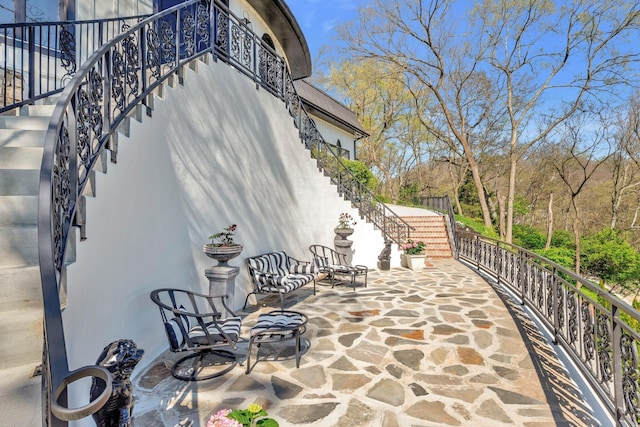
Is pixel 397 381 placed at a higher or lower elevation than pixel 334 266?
lower

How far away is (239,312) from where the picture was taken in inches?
210

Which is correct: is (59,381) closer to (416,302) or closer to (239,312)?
(239,312)

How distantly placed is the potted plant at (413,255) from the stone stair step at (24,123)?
314 inches

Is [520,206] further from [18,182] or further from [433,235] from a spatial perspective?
[18,182]

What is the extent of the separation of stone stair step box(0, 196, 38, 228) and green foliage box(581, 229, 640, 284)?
17.0 meters

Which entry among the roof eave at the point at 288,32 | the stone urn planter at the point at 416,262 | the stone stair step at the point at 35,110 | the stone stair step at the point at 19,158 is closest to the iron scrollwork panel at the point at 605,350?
the stone stair step at the point at 19,158

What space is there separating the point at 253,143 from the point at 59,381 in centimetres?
546

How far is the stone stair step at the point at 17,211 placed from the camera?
224cm

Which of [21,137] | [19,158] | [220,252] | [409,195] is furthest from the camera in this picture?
[409,195]

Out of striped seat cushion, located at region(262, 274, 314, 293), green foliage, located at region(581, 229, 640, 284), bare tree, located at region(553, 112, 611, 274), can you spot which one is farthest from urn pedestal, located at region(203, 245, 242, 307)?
bare tree, located at region(553, 112, 611, 274)

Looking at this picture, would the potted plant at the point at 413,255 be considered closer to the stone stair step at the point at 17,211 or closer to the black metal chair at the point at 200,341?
the black metal chair at the point at 200,341

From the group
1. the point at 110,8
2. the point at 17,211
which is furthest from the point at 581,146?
the point at 17,211

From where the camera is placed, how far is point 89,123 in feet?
8.15

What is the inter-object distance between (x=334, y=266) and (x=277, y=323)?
3611 mm
